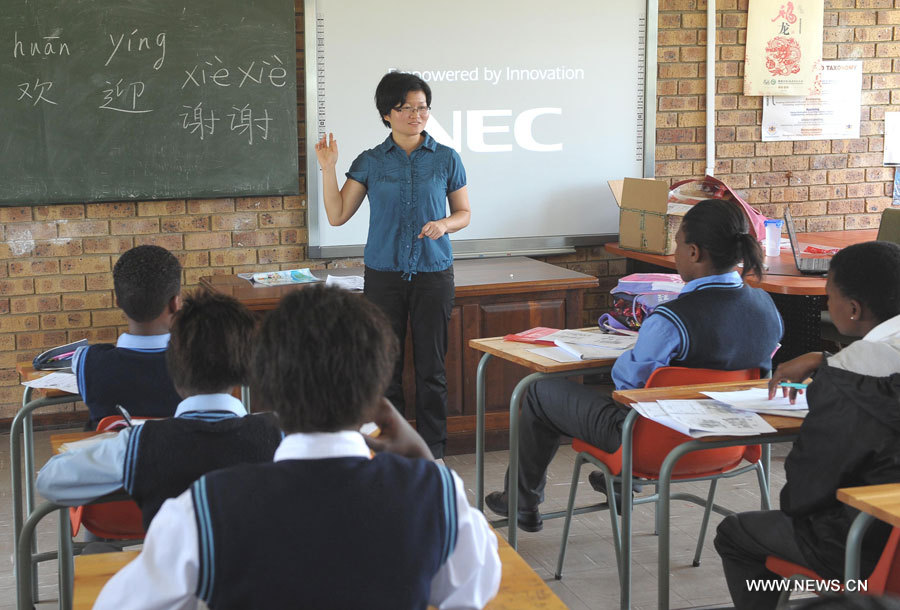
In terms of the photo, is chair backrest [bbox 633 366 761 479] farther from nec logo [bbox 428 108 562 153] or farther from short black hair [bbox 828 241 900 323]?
nec logo [bbox 428 108 562 153]

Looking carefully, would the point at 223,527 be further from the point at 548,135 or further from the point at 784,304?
the point at 548,135

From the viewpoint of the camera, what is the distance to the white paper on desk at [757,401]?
7.24ft

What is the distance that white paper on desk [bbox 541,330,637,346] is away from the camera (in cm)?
282

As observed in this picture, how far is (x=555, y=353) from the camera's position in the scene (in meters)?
2.80

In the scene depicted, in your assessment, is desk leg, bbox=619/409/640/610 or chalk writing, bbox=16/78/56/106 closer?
desk leg, bbox=619/409/640/610

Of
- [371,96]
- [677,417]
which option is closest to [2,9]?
[371,96]

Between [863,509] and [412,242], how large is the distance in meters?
2.23

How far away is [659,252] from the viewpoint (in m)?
4.48

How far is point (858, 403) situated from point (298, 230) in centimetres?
317

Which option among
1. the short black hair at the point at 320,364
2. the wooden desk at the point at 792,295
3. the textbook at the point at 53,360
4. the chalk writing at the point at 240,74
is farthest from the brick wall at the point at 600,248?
the short black hair at the point at 320,364

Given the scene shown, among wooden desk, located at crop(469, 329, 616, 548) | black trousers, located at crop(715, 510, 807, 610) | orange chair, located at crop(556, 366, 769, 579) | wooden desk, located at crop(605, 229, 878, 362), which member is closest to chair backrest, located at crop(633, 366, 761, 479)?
orange chair, located at crop(556, 366, 769, 579)

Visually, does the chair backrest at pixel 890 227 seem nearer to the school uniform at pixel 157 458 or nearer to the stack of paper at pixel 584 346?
the stack of paper at pixel 584 346

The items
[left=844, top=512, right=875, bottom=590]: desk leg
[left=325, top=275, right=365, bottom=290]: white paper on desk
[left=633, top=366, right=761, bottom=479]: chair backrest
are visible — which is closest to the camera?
[left=844, top=512, right=875, bottom=590]: desk leg

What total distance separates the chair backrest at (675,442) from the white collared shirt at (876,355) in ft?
1.97
